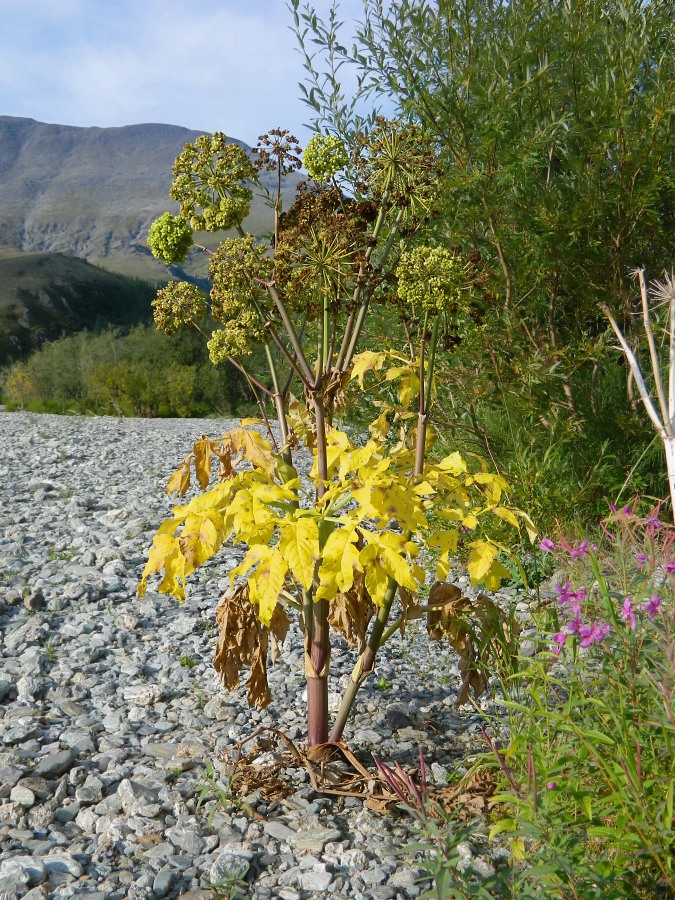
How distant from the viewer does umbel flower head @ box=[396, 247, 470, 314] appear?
77.2 inches

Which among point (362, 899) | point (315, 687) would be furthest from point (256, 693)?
point (362, 899)

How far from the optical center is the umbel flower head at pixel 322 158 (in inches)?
86.8

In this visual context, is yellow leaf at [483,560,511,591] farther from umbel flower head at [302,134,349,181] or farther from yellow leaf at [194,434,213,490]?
umbel flower head at [302,134,349,181]

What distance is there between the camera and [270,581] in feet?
5.89

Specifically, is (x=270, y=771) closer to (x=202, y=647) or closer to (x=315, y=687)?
(x=315, y=687)

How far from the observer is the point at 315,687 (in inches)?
94.3

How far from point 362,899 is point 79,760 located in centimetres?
123

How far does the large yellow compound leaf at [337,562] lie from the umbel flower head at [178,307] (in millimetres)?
988

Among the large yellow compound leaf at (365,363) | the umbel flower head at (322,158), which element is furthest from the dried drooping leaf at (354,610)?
the umbel flower head at (322,158)

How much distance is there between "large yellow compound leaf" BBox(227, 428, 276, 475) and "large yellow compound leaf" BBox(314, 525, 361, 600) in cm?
45

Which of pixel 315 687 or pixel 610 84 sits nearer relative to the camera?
pixel 315 687

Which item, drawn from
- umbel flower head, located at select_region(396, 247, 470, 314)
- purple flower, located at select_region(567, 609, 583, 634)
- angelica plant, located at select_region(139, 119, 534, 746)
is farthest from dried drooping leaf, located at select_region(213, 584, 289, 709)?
umbel flower head, located at select_region(396, 247, 470, 314)

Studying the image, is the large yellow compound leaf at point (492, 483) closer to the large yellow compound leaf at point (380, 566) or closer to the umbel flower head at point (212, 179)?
the large yellow compound leaf at point (380, 566)

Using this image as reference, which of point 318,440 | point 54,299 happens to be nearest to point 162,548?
point 318,440
